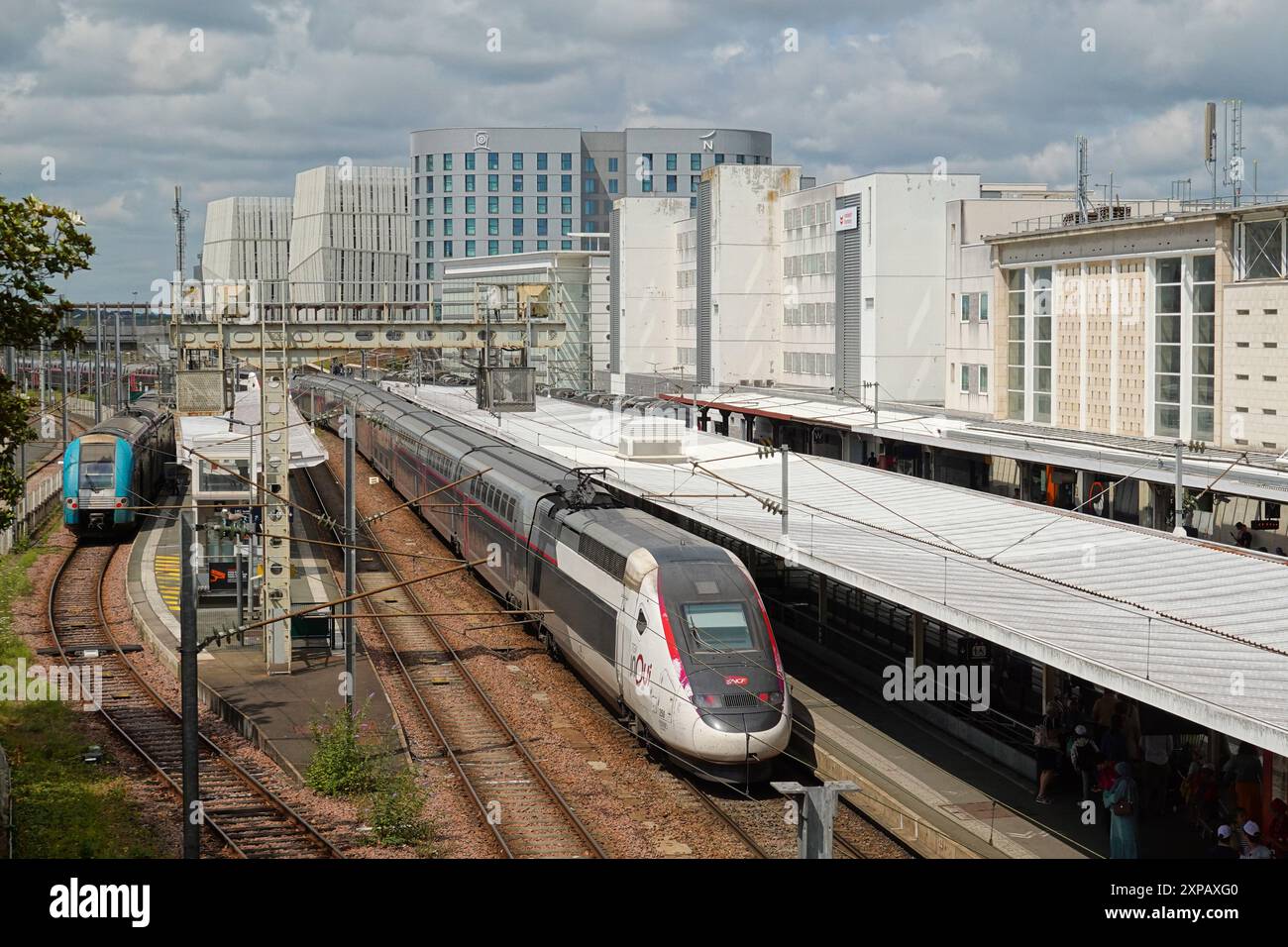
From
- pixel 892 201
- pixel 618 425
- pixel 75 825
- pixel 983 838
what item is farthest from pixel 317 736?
pixel 892 201

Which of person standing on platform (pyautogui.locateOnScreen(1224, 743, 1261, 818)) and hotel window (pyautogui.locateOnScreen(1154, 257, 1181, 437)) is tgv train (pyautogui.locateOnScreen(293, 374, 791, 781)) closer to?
person standing on platform (pyautogui.locateOnScreen(1224, 743, 1261, 818))

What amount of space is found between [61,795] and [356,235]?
449 feet

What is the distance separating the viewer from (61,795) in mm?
20688

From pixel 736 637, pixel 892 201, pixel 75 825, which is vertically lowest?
pixel 75 825

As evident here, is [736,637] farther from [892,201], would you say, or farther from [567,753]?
[892,201]

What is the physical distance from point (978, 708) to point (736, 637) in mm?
4655

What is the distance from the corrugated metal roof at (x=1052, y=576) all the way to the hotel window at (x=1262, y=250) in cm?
1129

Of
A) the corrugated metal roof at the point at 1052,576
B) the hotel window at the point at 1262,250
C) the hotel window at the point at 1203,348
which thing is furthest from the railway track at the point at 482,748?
the hotel window at the point at 1262,250

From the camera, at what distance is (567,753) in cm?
2225

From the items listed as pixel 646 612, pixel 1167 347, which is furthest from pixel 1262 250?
pixel 646 612

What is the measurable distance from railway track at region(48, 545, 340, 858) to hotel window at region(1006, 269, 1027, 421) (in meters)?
29.9

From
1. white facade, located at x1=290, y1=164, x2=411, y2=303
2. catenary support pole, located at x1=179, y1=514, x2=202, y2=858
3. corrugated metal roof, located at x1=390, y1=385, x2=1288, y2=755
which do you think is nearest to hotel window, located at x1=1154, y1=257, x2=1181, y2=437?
corrugated metal roof, located at x1=390, y1=385, x2=1288, y2=755

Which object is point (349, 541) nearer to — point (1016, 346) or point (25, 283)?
point (25, 283)
